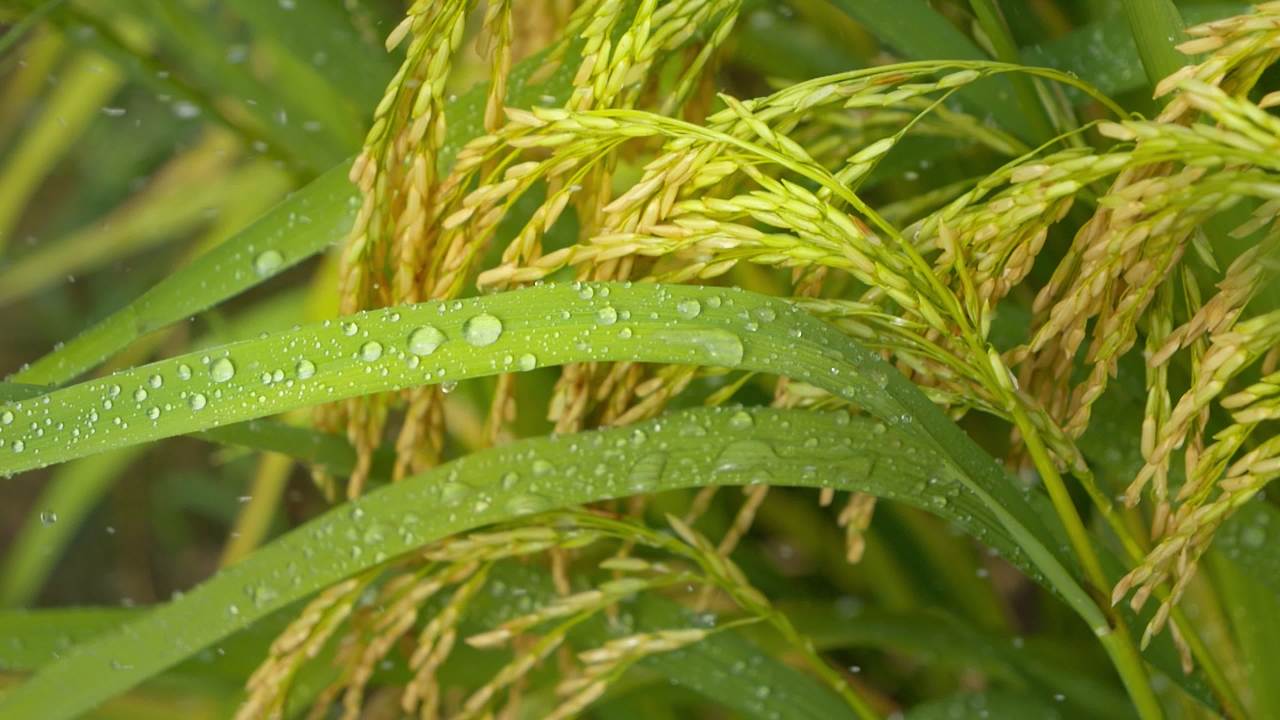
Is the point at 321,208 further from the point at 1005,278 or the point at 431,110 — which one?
the point at 1005,278

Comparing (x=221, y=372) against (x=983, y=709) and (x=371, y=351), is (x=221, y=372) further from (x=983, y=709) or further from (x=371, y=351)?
(x=983, y=709)

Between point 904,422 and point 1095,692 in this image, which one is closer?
point 904,422

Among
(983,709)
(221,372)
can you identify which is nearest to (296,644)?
(221,372)

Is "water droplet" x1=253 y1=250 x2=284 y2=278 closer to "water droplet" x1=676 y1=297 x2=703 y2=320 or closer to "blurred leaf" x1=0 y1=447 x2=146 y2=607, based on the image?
"water droplet" x1=676 y1=297 x2=703 y2=320

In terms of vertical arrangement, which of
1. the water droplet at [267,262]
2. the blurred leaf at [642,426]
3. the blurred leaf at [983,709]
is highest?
the water droplet at [267,262]

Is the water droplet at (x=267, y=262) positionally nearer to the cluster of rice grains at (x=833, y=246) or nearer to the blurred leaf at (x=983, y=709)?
the cluster of rice grains at (x=833, y=246)

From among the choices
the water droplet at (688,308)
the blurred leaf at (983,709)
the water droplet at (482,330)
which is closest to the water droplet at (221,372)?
the water droplet at (482,330)

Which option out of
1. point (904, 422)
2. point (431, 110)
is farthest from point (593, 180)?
point (904, 422)
